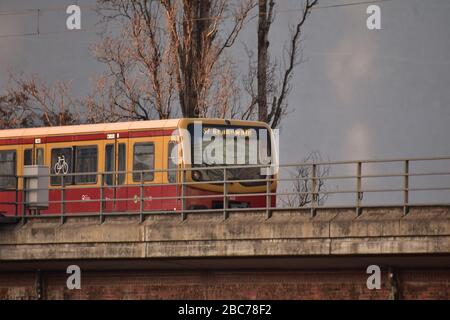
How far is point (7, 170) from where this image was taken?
122 feet

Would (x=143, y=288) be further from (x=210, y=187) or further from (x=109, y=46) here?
(x=109, y=46)

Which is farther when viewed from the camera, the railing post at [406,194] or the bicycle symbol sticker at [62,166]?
the bicycle symbol sticker at [62,166]

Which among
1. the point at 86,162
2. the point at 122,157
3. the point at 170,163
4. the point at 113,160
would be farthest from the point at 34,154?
the point at 170,163

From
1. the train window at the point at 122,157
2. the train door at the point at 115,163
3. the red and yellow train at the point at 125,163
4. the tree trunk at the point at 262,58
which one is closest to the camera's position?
the red and yellow train at the point at 125,163

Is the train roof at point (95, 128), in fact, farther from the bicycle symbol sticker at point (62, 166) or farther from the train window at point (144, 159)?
the bicycle symbol sticker at point (62, 166)

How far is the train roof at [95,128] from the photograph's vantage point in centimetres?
3416

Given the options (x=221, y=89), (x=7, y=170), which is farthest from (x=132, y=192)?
(x=221, y=89)

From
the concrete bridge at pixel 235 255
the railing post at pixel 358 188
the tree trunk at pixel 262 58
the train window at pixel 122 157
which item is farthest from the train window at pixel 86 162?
the railing post at pixel 358 188

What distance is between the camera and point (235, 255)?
26078mm

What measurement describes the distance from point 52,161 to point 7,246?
735cm

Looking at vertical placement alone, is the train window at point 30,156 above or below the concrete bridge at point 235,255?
above

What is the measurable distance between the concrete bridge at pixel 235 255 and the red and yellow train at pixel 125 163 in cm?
367

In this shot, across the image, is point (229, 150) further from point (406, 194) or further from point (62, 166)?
point (406, 194)

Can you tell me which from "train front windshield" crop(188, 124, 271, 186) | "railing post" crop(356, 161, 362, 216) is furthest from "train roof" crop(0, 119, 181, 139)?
"railing post" crop(356, 161, 362, 216)
